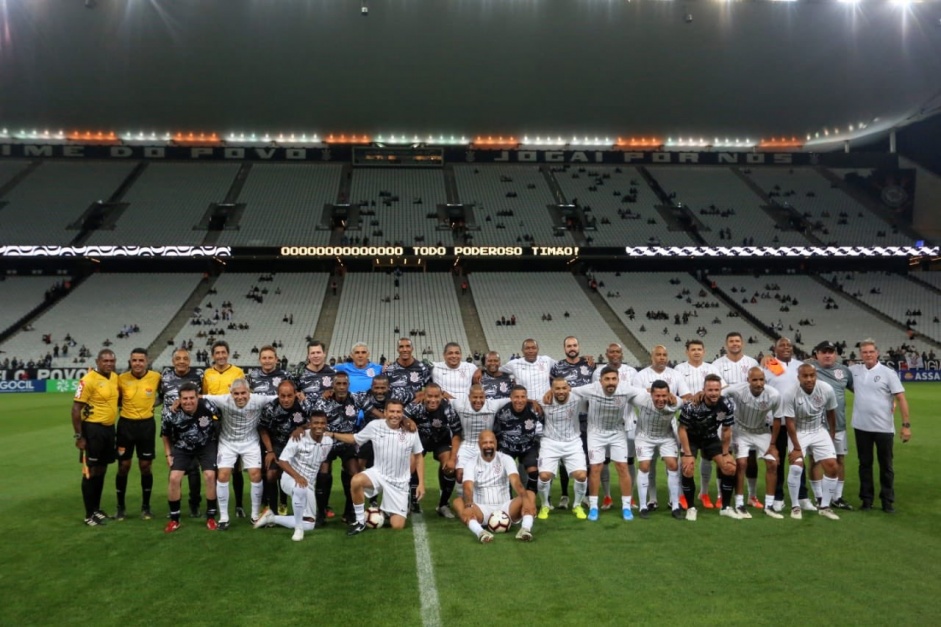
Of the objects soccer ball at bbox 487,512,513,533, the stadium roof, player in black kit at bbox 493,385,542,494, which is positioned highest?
the stadium roof

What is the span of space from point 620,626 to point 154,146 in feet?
187

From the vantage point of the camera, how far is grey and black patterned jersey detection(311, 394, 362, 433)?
8836 mm

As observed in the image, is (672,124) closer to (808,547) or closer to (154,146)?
(154,146)

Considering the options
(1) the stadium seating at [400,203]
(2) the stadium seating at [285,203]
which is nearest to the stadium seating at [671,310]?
(1) the stadium seating at [400,203]

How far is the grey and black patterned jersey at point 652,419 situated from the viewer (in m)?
9.07

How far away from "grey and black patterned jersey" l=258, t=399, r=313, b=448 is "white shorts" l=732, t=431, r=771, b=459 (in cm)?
601

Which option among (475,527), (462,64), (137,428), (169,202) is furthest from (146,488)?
(169,202)

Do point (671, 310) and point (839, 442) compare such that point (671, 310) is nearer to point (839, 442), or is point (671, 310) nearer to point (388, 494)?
point (839, 442)

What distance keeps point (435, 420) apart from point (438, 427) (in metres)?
0.11

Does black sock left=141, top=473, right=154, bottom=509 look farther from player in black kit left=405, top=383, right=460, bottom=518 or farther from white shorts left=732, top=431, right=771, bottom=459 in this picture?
white shorts left=732, top=431, right=771, bottom=459

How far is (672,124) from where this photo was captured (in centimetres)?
4947

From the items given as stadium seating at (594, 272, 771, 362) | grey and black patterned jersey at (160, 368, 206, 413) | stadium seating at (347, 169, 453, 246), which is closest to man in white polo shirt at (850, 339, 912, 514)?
grey and black patterned jersey at (160, 368, 206, 413)

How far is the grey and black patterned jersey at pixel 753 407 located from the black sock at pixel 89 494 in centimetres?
873

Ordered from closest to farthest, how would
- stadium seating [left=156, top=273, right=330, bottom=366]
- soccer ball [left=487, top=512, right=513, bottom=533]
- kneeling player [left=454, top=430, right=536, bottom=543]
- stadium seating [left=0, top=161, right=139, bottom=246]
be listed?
soccer ball [left=487, top=512, right=513, bottom=533] → kneeling player [left=454, top=430, right=536, bottom=543] → stadium seating [left=156, top=273, right=330, bottom=366] → stadium seating [left=0, top=161, right=139, bottom=246]
